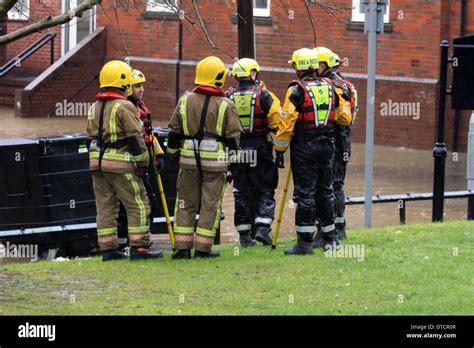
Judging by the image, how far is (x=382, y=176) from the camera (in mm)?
20422

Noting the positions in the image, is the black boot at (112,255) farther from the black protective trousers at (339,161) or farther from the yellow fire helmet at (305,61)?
the yellow fire helmet at (305,61)

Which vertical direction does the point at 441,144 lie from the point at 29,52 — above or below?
below

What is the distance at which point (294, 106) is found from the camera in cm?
1162

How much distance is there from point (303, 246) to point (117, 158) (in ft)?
6.48

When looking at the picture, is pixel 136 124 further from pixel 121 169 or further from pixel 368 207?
pixel 368 207

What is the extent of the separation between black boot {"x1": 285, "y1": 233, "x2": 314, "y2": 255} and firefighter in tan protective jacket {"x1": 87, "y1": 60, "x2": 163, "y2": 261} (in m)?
1.41

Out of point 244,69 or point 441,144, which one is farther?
point 441,144

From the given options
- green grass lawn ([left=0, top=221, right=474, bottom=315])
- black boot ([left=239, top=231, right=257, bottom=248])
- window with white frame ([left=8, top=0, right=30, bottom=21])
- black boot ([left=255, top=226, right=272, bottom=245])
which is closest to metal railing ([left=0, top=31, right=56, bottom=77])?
window with white frame ([left=8, top=0, right=30, bottom=21])

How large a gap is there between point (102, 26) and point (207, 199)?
1809 centimetres

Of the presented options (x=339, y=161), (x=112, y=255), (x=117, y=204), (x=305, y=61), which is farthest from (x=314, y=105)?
(x=112, y=255)

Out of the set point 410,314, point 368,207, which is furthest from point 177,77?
point 410,314

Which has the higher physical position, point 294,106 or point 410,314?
point 294,106

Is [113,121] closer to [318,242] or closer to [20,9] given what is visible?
[318,242]
